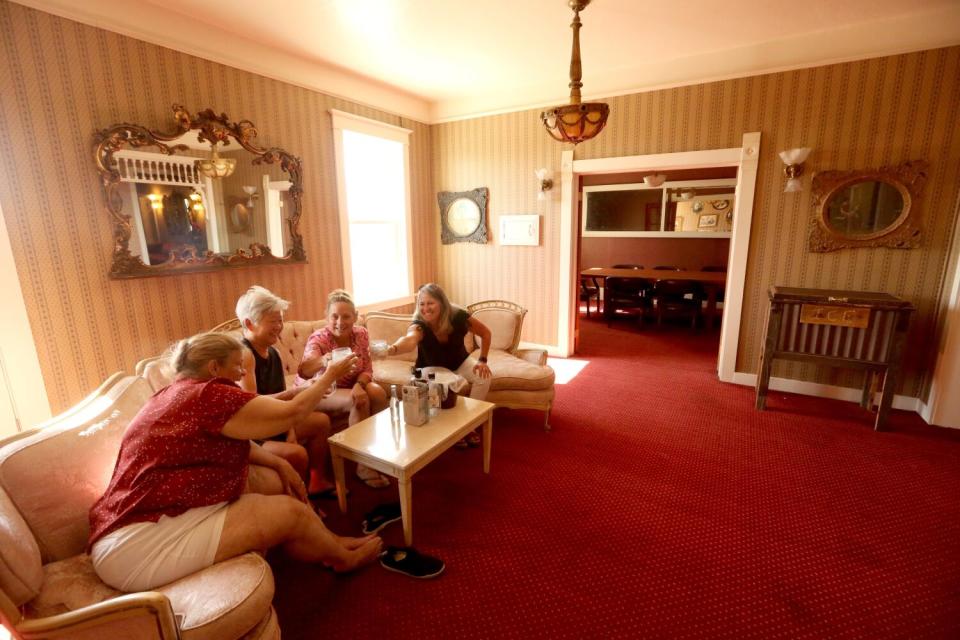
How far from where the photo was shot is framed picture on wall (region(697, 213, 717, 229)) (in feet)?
25.1

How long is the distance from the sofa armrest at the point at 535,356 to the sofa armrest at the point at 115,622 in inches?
103

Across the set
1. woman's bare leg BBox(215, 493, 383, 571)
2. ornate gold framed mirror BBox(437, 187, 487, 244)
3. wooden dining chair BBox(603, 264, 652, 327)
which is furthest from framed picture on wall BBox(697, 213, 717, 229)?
woman's bare leg BBox(215, 493, 383, 571)

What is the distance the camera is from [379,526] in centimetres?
221

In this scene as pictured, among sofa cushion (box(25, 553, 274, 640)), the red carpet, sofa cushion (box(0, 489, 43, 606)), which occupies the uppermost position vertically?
sofa cushion (box(0, 489, 43, 606))

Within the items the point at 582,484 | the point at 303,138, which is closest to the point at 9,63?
the point at 303,138

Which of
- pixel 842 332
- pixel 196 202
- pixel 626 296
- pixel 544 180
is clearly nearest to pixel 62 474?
pixel 196 202

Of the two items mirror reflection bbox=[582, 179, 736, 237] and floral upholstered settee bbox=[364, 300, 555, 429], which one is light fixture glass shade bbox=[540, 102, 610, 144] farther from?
mirror reflection bbox=[582, 179, 736, 237]

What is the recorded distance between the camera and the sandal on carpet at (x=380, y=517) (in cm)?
221

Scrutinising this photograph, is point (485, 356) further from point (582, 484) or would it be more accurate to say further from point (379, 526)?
point (379, 526)

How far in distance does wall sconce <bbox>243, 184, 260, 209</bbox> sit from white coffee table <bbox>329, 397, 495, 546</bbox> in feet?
6.82

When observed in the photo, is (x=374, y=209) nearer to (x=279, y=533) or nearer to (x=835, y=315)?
(x=279, y=533)

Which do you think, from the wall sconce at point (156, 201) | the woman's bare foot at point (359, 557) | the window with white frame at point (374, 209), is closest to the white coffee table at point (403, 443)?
the woman's bare foot at point (359, 557)

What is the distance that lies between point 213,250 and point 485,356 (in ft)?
6.87

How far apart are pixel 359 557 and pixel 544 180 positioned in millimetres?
3895
